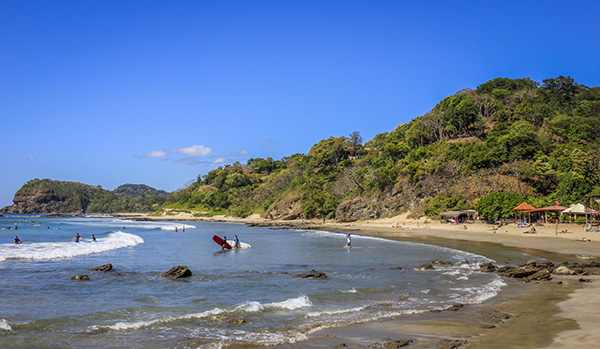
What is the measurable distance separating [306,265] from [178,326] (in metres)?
12.3

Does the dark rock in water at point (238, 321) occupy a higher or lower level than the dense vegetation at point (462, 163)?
lower

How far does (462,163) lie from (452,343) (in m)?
54.6

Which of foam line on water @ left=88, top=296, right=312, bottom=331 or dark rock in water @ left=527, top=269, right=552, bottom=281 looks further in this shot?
dark rock in water @ left=527, top=269, right=552, bottom=281

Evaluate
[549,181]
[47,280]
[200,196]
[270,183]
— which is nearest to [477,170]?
[549,181]

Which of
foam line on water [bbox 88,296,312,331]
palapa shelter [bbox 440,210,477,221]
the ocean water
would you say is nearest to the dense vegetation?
palapa shelter [bbox 440,210,477,221]

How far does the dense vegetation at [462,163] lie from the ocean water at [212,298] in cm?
3253

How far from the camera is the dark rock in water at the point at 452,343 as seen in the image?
7.96 metres

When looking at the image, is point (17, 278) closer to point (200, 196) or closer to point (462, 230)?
point (462, 230)

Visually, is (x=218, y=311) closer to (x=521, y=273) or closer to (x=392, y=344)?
(x=392, y=344)

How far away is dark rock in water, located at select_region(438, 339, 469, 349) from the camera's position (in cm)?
796

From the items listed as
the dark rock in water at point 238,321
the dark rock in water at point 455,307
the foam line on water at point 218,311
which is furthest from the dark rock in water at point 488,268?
the dark rock in water at point 238,321

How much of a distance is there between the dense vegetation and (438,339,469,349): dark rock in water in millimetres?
40157

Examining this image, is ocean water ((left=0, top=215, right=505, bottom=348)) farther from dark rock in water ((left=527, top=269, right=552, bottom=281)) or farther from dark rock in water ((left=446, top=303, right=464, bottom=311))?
dark rock in water ((left=527, top=269, right=552, bottom=281))

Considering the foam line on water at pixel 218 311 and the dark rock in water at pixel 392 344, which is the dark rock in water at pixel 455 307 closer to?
the dark rock in water at pixel 392 344
